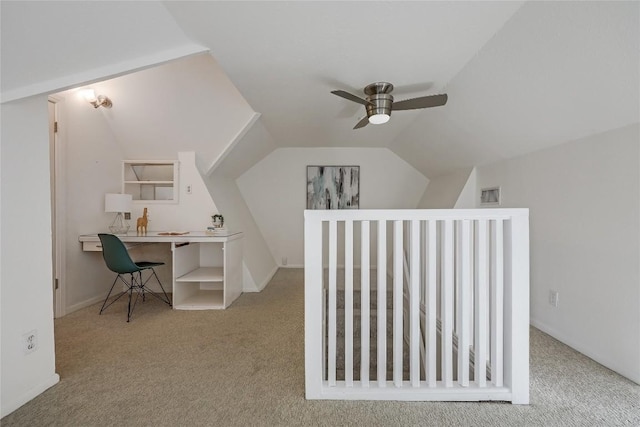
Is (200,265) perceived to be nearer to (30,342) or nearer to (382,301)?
(30,342)

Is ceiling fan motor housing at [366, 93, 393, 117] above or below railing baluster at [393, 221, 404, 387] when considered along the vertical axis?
above

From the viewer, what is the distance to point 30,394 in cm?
154

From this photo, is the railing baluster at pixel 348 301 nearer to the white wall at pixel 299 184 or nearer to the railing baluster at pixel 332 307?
the railing baluster at pixel 332 307

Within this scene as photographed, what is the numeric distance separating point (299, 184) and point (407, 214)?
11.3ft

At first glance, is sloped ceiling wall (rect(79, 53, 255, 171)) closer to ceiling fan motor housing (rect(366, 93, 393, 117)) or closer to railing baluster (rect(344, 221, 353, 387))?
ceiling fan motor housing (rect(366, 93, 393, 117))

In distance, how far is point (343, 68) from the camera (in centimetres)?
207

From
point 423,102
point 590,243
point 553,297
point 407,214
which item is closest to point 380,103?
point 423,102

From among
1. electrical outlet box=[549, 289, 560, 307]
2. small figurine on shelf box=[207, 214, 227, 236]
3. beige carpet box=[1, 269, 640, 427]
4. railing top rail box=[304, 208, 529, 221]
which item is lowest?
beige carpet box=[1, 269, 640, 427]

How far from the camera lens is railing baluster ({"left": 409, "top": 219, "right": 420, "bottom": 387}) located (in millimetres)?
1573

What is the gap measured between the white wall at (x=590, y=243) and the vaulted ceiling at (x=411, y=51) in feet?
0.62

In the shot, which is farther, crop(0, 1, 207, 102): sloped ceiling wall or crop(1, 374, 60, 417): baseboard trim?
crop(1, 374, 60, 417): baseboard trim

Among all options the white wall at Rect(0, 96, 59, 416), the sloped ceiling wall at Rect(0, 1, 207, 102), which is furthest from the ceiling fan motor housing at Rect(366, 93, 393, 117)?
the white wall at Rect(0, 96, 59, 416)

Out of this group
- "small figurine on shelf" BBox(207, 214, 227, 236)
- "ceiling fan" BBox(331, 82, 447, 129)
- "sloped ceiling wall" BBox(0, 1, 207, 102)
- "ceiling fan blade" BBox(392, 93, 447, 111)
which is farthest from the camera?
"small figurine on shelf" BBox(207, 214, 227, 236)

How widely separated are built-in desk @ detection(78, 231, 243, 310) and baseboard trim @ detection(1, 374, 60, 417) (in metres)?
1.30
